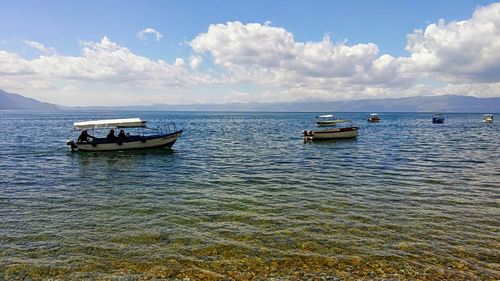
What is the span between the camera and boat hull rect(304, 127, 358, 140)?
53219mm

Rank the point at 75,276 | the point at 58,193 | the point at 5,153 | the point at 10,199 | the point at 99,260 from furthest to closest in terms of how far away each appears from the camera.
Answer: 1. the point at 5,153
2. the point at 58,193
3. the point at 10,199
4. the point at 99,260
5. the point at 75,276

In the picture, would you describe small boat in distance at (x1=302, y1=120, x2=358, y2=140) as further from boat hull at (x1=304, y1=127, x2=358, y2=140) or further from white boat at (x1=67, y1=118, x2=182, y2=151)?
white boat at (x1=67, y1=118, x2=182, y2=151)

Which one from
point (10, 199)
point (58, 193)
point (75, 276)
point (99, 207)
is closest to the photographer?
point (75, 276)

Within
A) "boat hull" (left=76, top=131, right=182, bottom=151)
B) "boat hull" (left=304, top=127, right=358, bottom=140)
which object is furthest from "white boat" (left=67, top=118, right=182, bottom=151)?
"boat hull" (left=304, top=127, right=358, bottom=140)

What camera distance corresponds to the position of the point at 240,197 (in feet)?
60.9

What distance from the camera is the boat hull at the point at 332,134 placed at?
53219mm

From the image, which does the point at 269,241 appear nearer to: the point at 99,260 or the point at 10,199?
the point at 99,260

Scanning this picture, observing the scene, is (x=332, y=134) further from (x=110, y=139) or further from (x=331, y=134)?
(x=110, y=139)

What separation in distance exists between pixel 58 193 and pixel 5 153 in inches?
990

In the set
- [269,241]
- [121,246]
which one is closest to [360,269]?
[269,241]

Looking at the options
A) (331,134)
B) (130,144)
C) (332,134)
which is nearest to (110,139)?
(130,144)

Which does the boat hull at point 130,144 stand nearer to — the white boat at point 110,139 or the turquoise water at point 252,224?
the white boat at point 110,139

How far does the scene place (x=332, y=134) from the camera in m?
54.6

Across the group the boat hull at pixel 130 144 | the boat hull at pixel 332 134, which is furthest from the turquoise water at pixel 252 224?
the boat hull at pixel 332 134
